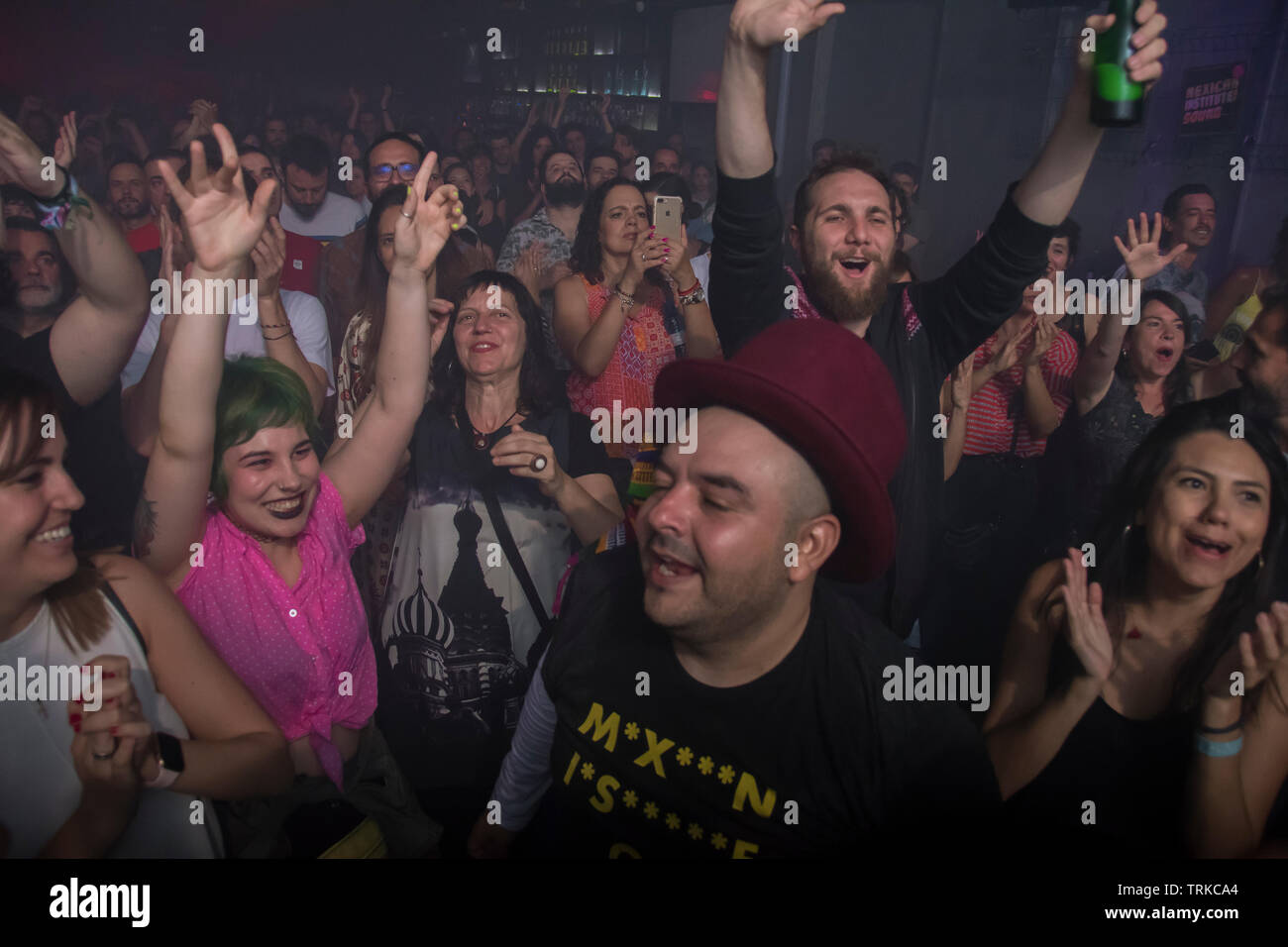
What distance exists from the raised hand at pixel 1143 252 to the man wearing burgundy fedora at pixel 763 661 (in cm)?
109

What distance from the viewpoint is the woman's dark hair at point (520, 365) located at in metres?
2.03

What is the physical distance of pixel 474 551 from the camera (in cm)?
202

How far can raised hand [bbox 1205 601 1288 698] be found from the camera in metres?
1.74

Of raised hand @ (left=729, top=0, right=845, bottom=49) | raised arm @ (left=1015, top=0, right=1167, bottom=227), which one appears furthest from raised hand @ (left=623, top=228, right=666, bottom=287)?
raised arm @ (left=1015, top=0, right=1167, bottom=227)

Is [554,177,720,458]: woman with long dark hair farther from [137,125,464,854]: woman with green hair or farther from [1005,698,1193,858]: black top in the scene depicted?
[1005,698,1193,858]: black top

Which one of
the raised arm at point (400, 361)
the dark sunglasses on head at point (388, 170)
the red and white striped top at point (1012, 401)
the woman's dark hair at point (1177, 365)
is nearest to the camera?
the raised arm at point (400, 361)

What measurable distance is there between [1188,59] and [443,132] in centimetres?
222

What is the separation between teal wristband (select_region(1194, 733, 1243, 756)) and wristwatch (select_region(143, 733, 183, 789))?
2.11 metres

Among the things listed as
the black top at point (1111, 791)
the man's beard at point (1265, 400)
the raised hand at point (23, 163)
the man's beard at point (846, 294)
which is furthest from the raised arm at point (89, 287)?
the man's beard at point (1265, 400)

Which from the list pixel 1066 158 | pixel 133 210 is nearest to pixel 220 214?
pixel 133 210

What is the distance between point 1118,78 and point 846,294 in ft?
2.04

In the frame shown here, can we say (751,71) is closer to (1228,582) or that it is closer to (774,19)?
(774,19)

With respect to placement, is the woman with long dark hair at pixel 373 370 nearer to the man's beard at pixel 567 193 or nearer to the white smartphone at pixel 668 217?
the white smartphone at pixel 668 217
